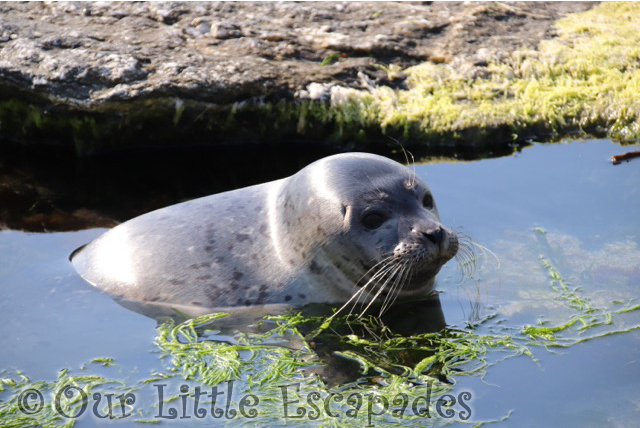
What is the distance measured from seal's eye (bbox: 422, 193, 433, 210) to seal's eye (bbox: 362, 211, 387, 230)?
343 millimetres

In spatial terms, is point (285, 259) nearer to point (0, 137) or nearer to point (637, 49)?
point (0, 137)

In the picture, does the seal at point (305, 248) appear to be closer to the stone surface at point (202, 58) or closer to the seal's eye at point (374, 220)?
the seal's eye at point (374, 220)

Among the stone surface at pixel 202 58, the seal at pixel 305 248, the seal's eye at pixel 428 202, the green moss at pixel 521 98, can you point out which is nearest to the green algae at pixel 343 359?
the seal at pixel 305 248

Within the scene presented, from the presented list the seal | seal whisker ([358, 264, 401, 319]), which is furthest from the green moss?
seal whisker ([358, 264, 401, 319])

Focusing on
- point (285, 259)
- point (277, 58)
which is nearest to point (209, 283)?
point (285, 259)

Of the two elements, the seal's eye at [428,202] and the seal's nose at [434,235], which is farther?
the seal's eye at [428,202]

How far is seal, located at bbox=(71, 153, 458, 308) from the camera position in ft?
18.6

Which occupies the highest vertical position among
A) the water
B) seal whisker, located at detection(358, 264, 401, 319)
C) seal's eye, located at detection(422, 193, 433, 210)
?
seal's eye, located at detection(422, 193, 433, 210)

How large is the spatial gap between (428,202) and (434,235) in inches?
19.9

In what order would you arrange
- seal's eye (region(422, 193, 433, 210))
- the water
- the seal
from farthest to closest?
seal's eye (region(422, 193, 433, 210)), the seal, the water

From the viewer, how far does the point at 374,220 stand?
5.72 meters

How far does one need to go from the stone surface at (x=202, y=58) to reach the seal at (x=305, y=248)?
2.14 m

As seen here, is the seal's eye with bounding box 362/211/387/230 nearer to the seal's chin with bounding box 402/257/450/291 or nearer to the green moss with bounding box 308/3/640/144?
the seal's chin with bounding box 402/257/450/291

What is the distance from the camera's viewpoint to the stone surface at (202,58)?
26.3 feet
